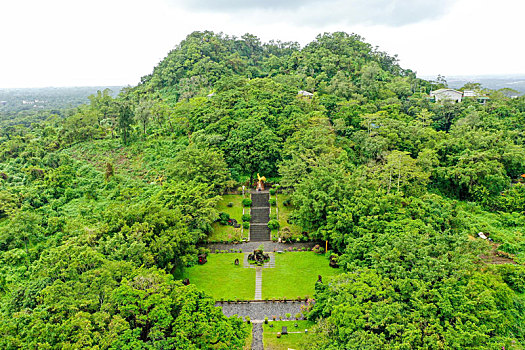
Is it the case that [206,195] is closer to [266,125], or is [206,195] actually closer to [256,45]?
[266,125]

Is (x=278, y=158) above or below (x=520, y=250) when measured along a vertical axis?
above

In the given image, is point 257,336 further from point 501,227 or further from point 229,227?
point 501,227

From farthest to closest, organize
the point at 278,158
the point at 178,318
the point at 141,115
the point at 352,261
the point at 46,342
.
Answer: the point at 141,115 < the point at 278,158 < the point at 352,261 < the point at 178,318 < the point at 46,342

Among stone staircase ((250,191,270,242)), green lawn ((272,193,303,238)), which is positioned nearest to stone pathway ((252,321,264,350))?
stone staircase ((250,191,270,242))

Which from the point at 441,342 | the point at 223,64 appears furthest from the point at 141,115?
the point at 441,342

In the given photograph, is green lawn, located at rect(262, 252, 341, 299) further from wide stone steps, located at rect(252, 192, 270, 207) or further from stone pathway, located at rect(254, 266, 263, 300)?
wide stone steps, located at rect(252, 192, 270, 207)

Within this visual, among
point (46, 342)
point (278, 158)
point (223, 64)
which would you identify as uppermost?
point (223, 64)
